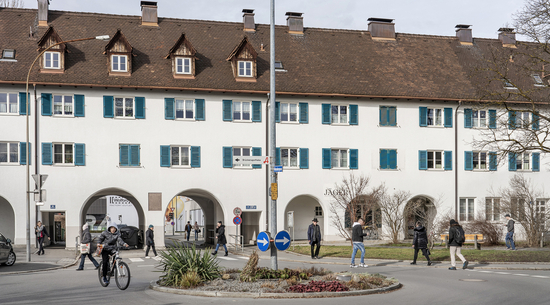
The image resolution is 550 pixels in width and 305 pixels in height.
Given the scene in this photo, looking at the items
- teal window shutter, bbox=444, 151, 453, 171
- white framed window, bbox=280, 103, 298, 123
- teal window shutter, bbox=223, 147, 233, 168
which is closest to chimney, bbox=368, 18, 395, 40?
teal window shutter, bbox=444, 151, 453, 171

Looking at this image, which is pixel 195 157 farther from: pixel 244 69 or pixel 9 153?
pixel 9 153

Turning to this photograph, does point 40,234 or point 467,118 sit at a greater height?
point 467,118

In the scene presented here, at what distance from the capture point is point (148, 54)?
126 feet

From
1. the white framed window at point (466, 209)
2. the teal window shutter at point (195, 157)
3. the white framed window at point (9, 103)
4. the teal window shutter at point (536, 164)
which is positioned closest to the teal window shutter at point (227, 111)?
the teal window shutter at point (195, 157)

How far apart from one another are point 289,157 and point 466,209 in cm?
1255

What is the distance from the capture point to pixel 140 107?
119ft

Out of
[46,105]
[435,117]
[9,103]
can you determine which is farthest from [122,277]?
[435,117]

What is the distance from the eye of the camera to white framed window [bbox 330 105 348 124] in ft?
129

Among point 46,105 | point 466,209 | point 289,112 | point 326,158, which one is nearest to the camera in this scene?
point 46,105

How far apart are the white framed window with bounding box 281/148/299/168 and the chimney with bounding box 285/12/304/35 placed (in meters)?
9.73

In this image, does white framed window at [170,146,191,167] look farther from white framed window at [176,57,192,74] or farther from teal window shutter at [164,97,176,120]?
white framed window at [176,57,192,74]

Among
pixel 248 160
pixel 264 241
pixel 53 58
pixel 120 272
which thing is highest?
pixel 53 58

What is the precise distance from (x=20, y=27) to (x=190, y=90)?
11372 millimetres

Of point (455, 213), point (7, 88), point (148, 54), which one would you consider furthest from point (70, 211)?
point (455, 213)
